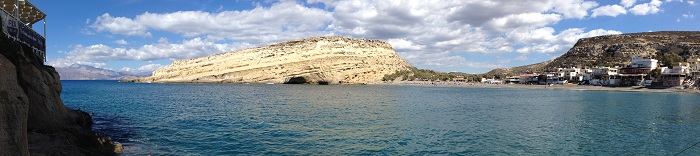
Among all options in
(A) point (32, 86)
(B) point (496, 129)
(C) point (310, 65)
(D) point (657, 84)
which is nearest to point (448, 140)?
(B) point (496, 129)

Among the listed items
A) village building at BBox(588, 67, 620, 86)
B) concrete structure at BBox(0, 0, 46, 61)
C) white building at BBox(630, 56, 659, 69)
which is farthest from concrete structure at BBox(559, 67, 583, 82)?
concrete structure at BBox(0, 0, 46, 61)

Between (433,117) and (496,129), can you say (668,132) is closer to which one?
(496,129)

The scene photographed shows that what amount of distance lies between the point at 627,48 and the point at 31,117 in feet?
594

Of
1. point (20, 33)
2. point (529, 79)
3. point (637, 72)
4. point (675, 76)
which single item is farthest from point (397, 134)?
point (529, 79)

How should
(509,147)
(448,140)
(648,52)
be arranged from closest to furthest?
(509,147) < (448,140) < (648,52)

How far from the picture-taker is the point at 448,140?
2102 cm

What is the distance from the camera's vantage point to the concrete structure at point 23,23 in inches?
776

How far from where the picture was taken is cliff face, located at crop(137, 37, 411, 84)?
444ft

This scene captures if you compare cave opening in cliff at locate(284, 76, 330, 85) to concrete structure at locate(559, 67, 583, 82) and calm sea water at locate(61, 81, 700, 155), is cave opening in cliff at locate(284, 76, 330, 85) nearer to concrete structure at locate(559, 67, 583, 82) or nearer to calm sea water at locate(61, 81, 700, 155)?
concrete structure at locate(559, 67, 583, 82)

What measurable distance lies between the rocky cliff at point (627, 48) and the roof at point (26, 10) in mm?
149084

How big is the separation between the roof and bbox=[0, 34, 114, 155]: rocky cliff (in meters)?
5.77

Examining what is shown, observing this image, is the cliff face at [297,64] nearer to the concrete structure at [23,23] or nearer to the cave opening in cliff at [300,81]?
the cave opening in cliff at [300,81]

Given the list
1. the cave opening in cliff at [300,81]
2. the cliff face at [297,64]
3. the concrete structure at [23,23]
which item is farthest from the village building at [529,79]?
the concrete structure at [23,23]

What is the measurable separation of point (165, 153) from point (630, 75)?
117796mm
